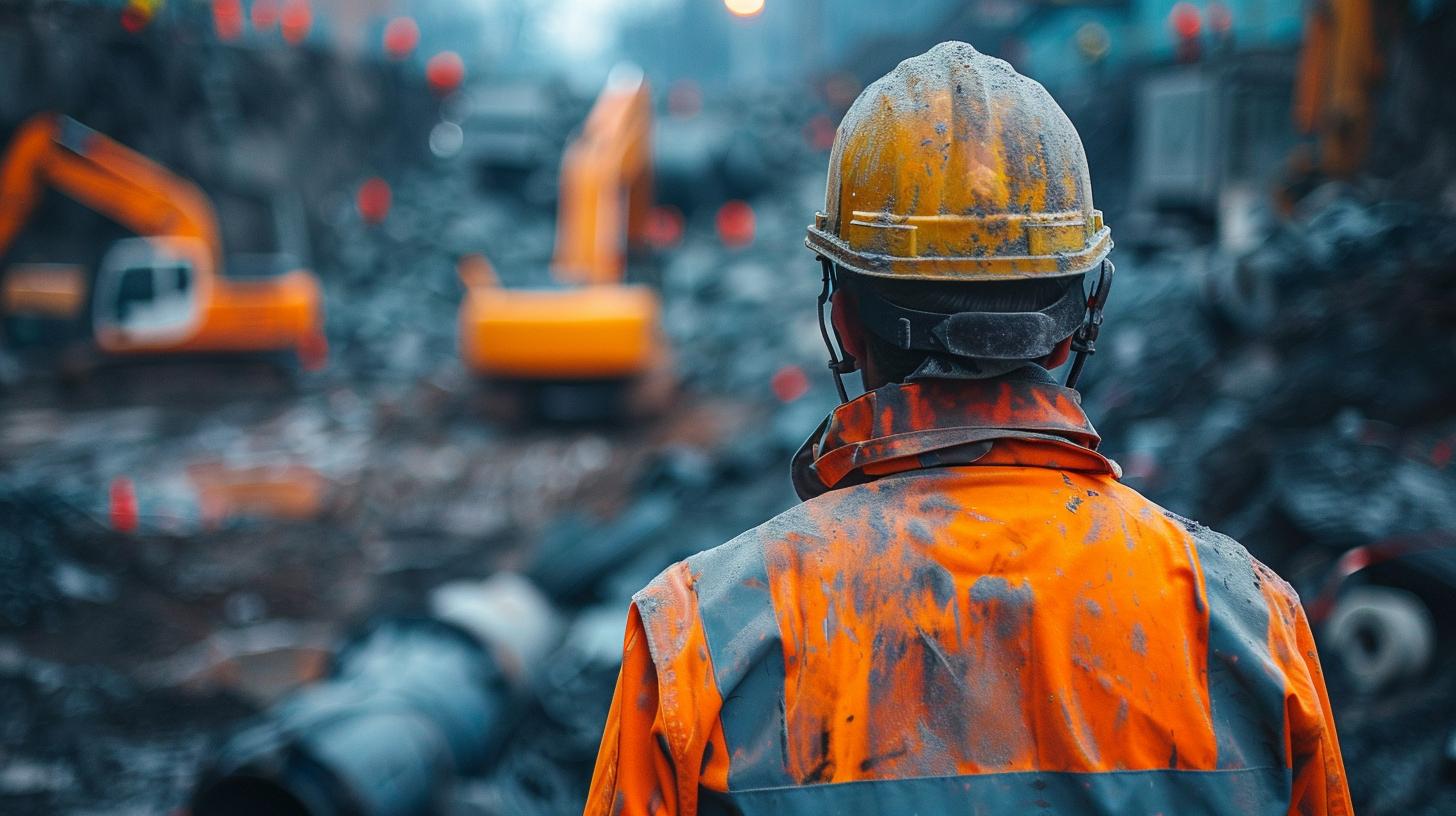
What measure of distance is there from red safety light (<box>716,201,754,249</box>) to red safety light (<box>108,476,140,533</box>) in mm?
9544

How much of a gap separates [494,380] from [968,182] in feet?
28.7

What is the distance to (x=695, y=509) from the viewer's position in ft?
21.8

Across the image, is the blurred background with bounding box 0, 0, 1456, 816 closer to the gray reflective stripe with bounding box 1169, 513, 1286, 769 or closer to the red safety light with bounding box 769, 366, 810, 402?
the red safety light with bounding box 769, 366, 810, 402

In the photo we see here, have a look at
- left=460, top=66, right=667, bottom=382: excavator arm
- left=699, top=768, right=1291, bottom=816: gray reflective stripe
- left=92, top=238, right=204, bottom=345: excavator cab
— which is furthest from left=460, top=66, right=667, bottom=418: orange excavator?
left=699, top=768, right=1291, bottom=816: gray reflective stripe

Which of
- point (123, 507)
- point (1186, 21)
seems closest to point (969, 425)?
point (123, 507)

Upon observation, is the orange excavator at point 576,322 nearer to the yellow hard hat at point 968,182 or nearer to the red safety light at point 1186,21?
the yellow hard hat at point 968,182

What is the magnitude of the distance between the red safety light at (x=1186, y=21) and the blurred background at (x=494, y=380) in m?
0.23

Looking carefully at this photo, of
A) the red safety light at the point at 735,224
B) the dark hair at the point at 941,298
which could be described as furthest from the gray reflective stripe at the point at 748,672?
the red safety light at the point at 735,224

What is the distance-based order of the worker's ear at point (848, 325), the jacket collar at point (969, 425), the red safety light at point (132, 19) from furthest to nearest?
the red safety light at point (132, 19)
the worker's ear at point (848, 325)
the jacket collar at point (969, 425)

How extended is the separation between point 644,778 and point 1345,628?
3.26 m

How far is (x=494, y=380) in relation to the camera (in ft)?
32.5

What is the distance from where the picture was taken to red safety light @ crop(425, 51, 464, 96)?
2150cm

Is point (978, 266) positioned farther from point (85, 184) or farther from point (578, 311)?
point (85, 184)

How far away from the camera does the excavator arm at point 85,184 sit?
11.0m
